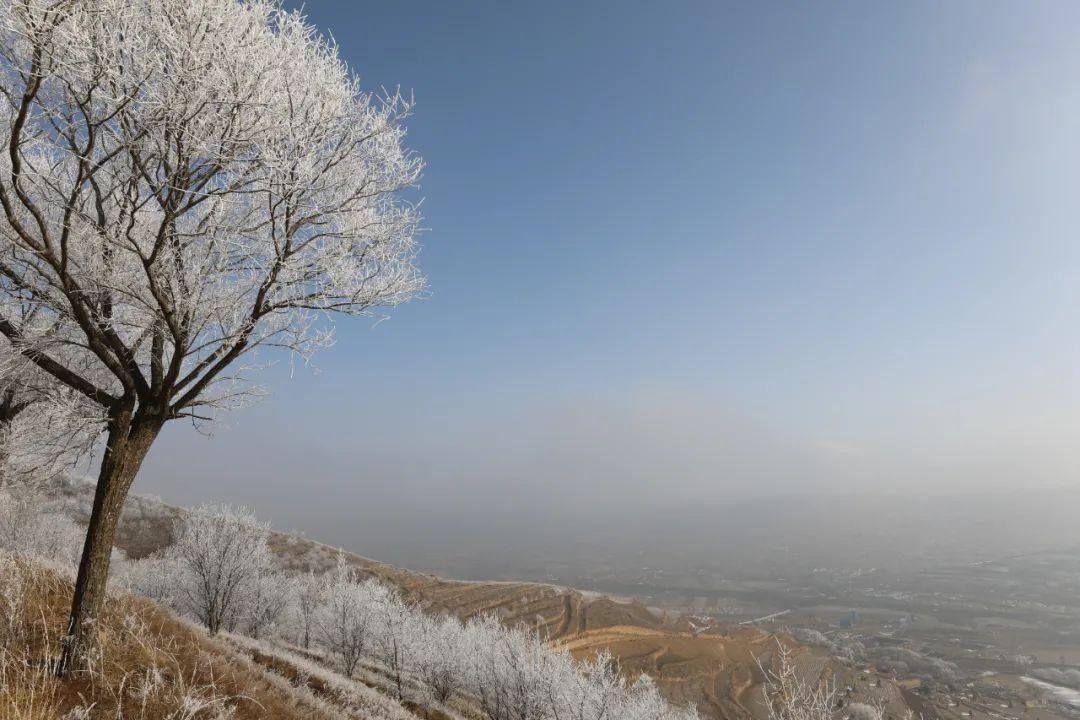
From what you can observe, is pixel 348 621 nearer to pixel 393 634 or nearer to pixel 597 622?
pixel 393 634

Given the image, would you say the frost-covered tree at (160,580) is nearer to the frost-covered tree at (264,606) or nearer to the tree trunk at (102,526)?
the frost-covered tree at (264,606)

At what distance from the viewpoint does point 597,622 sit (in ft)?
213

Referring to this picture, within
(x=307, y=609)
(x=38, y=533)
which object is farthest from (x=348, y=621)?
(x=38, y=533)

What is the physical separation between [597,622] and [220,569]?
50453 millimetres

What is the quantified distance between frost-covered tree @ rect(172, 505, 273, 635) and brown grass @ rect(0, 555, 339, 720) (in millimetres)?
23663

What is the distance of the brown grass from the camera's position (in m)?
4.95

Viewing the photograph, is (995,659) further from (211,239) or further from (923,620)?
(211,239)

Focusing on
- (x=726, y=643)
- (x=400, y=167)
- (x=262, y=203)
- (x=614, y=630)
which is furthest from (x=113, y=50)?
(x=726, y=643)

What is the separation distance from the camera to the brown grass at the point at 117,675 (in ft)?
16.2

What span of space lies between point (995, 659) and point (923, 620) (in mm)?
32585

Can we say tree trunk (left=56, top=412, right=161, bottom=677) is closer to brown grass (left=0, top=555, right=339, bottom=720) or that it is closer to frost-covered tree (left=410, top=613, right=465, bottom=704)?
brown grass (left=0, top=555, right=339, bottom=720)

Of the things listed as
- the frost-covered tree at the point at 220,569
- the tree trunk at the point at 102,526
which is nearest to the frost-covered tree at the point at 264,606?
the frost-covered tree at the point at 220,569

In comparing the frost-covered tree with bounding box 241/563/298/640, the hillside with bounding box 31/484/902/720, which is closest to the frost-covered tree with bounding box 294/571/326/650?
the frost-covered tree with bounding box 241/563/298/640

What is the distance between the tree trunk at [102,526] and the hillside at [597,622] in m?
54.3
